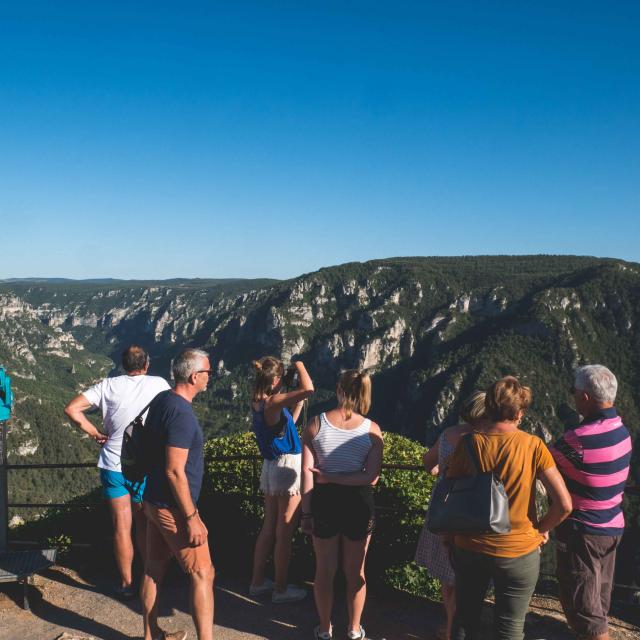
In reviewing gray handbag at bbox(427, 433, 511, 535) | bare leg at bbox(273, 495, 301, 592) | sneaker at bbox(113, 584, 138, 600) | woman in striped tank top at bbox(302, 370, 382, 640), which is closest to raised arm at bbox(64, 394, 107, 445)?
sneaker at bbox(113, 584, 138, 600)

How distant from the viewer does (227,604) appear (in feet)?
17.5

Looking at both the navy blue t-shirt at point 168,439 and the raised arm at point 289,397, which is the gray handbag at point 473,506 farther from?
the navy blue t-shirt at point 168,439

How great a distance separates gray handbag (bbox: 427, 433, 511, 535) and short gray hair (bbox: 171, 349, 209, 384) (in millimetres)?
1868

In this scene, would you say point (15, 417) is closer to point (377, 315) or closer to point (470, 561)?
point (377, 315)

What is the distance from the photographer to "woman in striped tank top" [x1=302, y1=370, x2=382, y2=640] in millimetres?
4223

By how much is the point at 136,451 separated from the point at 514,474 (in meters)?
2.52

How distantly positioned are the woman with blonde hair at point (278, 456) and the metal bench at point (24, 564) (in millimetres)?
2066

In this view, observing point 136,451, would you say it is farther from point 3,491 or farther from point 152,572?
point 3,491

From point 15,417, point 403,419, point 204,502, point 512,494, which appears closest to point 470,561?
point 512,494

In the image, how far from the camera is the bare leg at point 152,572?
13.6 ft

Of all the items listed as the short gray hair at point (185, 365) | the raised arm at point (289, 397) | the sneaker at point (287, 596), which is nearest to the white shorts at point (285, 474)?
the raised arm at point (289, 397)

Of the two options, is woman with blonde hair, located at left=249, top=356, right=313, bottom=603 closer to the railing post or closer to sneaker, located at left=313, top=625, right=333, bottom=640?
sneaker, located at left=313, top=625, right=333, bottom=640

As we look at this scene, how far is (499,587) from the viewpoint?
3.40 meters

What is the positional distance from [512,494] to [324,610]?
2.00 m
